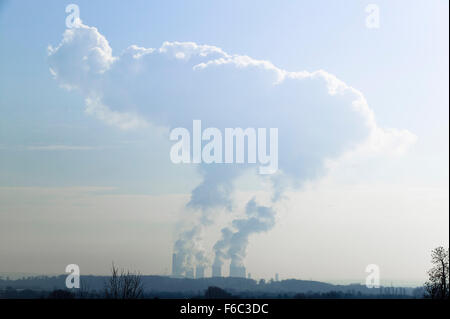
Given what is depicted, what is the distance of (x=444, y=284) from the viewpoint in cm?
5300

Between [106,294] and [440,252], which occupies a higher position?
[440,252]
